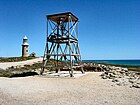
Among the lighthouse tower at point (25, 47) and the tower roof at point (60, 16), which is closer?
the tower roof at point (60, 16)

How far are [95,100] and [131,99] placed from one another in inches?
68.7

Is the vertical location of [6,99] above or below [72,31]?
below

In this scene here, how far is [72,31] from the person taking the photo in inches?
718

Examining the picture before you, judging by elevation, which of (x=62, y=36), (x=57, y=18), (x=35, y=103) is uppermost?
(x=57, y=18)

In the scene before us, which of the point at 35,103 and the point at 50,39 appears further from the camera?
the point at 50,39

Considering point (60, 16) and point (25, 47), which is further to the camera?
point (25, 47)

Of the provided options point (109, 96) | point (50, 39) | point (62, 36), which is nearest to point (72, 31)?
point (62, 36)

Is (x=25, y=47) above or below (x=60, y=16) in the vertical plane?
below

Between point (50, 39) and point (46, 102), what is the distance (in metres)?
11.6

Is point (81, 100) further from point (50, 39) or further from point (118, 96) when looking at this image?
point (50, 39)

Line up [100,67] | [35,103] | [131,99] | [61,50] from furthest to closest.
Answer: [100,67], [61,50], [131,99], [35,103]

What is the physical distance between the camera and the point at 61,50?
20188 millimetres

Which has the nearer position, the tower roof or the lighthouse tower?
the tower roof

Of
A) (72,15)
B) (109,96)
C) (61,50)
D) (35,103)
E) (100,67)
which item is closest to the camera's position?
(35,103)
